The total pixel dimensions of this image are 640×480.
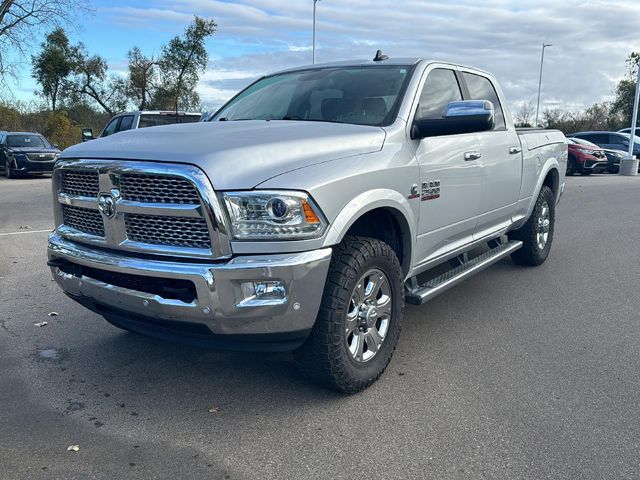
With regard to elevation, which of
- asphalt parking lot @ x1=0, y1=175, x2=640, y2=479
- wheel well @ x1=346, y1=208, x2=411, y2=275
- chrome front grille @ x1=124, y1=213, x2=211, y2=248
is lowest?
asphalt parking lot @ x1=0, y1=175, x2=640, y2=479

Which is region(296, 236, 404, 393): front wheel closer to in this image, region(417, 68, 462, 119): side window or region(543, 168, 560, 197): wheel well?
region(417, 68, 462, 119): side window

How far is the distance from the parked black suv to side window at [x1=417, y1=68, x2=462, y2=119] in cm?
1648

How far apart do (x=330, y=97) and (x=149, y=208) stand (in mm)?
1838

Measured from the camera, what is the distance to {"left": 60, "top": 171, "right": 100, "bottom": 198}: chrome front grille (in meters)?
3.36

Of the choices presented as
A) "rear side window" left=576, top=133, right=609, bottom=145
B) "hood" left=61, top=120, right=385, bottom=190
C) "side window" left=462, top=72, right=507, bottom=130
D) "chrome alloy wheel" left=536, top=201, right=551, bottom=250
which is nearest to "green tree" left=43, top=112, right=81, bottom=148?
"rear side window" left=576, top=133, right=609, bottom=145

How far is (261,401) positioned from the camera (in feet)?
11.3

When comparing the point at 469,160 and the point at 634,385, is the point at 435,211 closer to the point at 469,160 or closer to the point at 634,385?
the point at 469,160

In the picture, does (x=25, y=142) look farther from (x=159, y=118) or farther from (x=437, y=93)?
(x=437, y=93)

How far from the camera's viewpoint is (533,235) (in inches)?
253

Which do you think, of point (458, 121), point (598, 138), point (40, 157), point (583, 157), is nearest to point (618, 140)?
point (598, 138)

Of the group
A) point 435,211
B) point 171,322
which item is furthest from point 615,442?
point 171,322

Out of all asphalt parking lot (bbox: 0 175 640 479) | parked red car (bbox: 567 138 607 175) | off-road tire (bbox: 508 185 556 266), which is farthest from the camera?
parked red car (bbox: 567 138 607 175)

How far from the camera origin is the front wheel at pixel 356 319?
3211 mm

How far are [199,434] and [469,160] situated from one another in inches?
111
